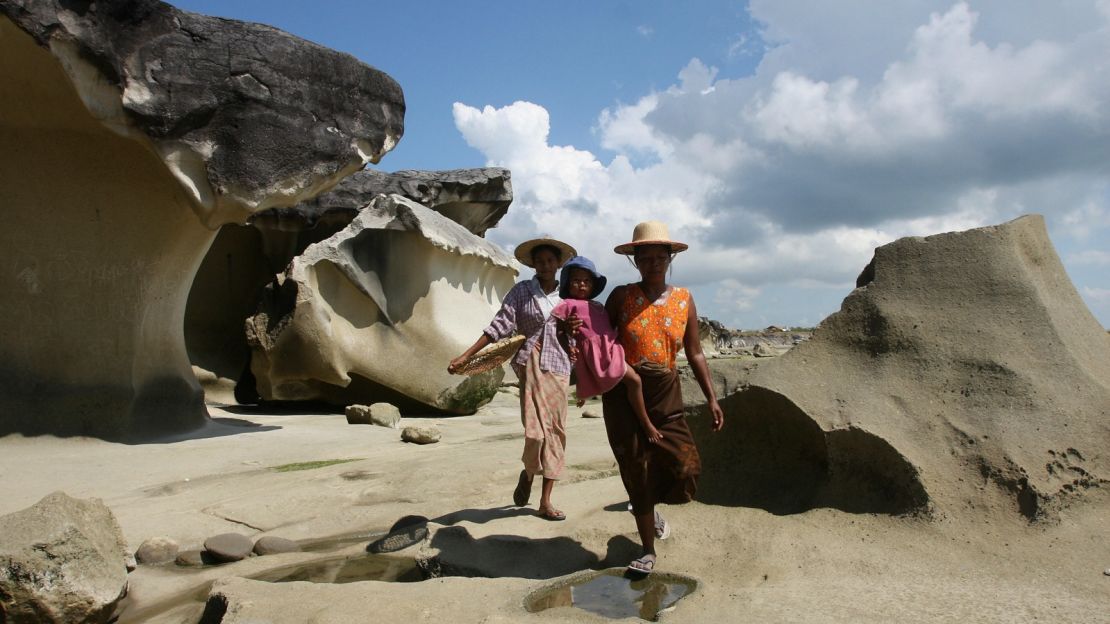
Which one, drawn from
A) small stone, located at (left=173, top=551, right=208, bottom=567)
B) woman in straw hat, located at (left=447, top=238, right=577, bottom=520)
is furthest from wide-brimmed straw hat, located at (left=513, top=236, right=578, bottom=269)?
small stone, located at (left=173, top=551, right=208, bottom=567)

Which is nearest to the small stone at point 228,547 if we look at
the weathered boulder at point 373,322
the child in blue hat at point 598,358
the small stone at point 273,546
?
the small stone at point 273,546

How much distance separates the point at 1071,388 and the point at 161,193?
5643mm

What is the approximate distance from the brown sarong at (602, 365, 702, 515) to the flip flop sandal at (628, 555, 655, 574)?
15 centimetres

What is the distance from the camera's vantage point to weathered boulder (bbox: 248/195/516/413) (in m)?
7.65

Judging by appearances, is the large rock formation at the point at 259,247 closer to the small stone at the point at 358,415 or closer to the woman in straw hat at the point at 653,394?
the small stone at the point at 358,415

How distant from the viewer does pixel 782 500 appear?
324 cm

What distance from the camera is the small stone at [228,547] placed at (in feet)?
10.4

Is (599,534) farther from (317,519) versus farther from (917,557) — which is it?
(317,519)

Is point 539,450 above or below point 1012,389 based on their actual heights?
below

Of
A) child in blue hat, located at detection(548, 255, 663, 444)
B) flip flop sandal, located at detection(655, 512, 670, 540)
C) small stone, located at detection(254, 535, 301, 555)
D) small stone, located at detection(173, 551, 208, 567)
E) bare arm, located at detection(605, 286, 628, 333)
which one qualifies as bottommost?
small stone, located at detection(173, 551, 208, 567)

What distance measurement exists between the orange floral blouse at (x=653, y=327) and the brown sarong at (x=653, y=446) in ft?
0.15

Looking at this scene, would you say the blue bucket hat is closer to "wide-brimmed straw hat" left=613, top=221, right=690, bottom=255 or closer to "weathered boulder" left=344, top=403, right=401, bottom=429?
"wide-brimmed straw hat" left=613, top=221, right=690, bottom=255

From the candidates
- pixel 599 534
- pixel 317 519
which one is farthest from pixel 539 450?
pixel 317 519

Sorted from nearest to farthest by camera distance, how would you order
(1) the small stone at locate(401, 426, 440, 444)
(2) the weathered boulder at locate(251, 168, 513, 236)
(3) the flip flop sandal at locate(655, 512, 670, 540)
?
1. (3) the flip flop sandal at locate(655, 512, 670, 540)
2. (1) the small stone at locate(401, 426, 440, 444)
3. (2) the weathered boulder at locate(251, 168, 513, 236)
